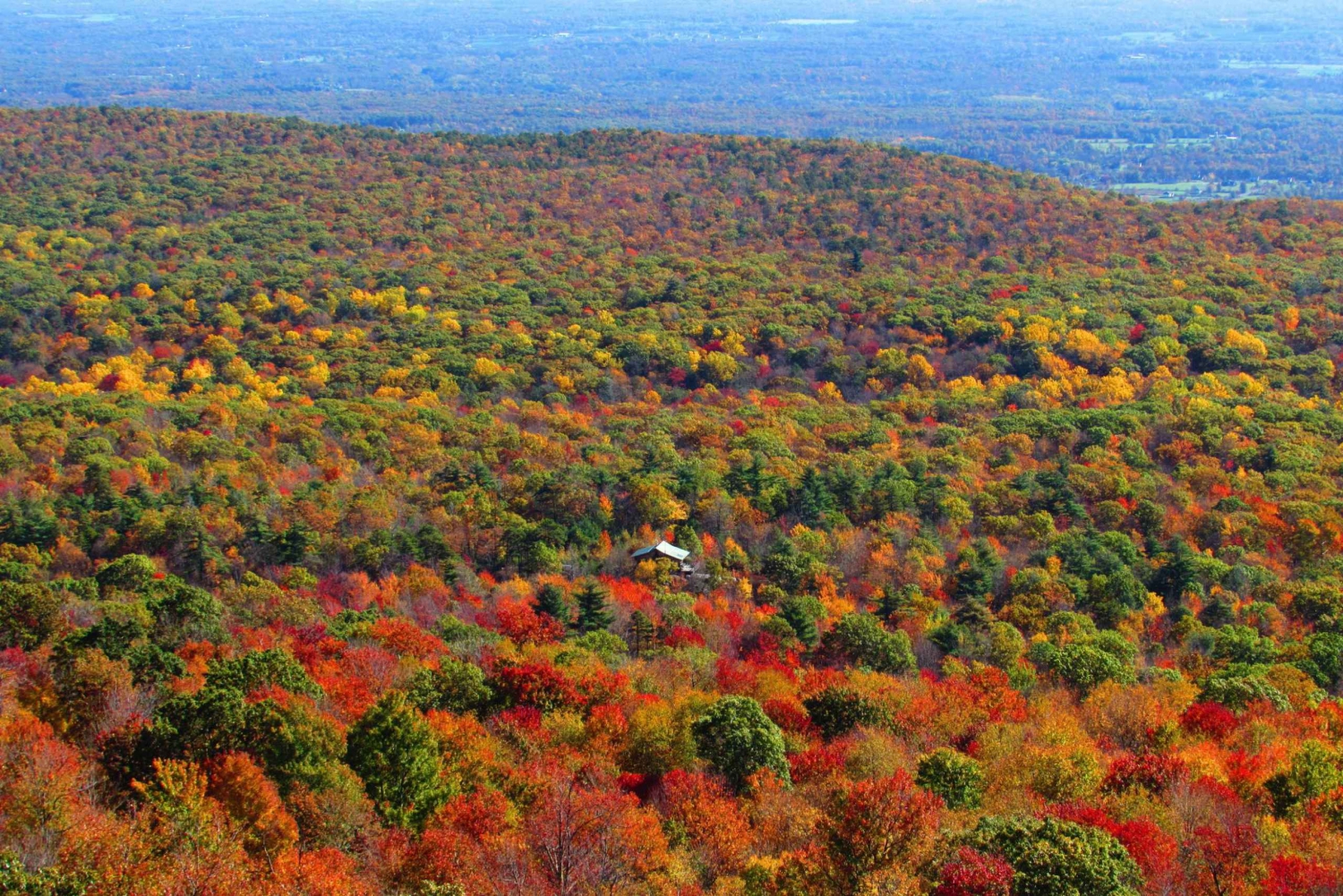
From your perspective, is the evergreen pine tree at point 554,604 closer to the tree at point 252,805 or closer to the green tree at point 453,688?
the green tree at point 453,688

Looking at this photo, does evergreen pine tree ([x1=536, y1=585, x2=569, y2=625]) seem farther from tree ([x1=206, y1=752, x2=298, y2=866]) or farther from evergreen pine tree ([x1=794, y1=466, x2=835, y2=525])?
tree ([x1=206, y1=752, x2=298, y2=866])

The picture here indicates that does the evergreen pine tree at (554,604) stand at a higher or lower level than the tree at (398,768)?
lower

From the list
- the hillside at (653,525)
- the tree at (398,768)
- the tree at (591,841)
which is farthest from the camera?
the tree at (398,768)

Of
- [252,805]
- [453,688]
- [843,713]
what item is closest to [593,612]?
[453,688]

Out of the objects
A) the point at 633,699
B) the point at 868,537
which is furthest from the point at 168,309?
the point at 633,699

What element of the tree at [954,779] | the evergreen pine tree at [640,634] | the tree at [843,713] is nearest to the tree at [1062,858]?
the tree at [954,779]

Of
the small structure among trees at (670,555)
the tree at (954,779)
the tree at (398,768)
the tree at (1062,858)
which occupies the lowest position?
the small structure among trees at (670,555)
